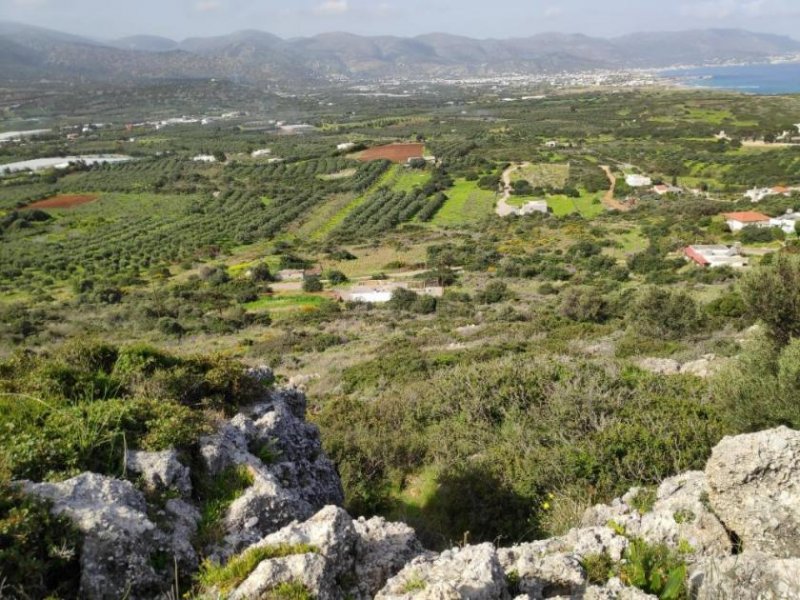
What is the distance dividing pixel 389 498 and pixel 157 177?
9559 centimetres

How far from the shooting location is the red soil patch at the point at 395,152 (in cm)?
10262

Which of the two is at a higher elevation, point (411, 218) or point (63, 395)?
point (63, 395)

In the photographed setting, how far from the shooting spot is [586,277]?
38.8m

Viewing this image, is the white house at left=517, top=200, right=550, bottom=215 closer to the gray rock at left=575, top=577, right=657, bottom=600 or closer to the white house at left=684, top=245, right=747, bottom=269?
the white house at left=684, top=245, right=747, bottom=269

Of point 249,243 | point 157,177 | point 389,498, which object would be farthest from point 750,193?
point 157,177

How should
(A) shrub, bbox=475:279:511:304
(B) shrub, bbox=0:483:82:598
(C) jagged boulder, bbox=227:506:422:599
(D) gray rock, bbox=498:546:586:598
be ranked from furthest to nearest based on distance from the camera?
(A) shrub, bbox=475:279:511:304 → (D) gray rock, bbox=498:546:586:598 → (C) jagged boulder, bbox=227:506:422:599 → (B) shrub, bbox=0:483:82:598

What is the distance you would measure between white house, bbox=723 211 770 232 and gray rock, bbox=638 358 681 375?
138 feet

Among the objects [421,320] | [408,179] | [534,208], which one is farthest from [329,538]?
[408,179]

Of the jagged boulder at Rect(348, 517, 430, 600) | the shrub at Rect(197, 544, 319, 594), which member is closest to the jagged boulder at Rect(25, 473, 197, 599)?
the shrub at Rect(197, 544, 319, 594)

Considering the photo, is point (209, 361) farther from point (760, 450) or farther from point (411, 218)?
point (411, 218)

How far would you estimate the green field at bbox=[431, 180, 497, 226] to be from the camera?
6450cm

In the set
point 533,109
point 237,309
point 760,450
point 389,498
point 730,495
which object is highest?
point 533,109

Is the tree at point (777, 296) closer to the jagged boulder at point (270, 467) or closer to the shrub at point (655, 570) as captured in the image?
the shrub at point (655, 570)

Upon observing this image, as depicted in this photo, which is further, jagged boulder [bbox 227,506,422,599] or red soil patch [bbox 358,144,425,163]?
red soil patch [bbox 358,144,425,163]
